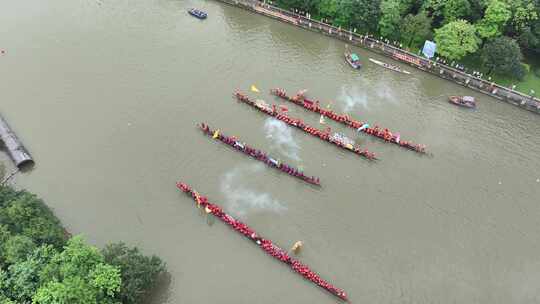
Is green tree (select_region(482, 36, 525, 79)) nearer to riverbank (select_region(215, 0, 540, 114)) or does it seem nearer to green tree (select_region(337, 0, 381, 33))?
riverbank (select_region(215, 0, 540, 114))

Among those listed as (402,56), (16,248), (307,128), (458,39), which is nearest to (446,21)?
(458,39)

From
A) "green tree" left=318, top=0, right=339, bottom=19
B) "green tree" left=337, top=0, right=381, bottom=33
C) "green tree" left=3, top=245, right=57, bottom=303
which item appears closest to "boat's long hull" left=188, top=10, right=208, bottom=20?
"green tree" left=318, top=0, right=339, bottom=19

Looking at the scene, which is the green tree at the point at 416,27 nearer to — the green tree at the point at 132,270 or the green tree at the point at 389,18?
the green tree at the point at 389,18

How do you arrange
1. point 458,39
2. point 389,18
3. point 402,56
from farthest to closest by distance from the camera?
point 402,56
point 389,18
point 458,39

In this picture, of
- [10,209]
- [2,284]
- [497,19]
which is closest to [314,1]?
[497,19]

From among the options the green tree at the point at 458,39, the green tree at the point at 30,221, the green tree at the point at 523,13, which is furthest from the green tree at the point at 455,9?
the green tree at the point at 30,221

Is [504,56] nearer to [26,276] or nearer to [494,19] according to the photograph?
[494,19]

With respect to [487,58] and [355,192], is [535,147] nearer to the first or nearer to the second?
[487,58]
